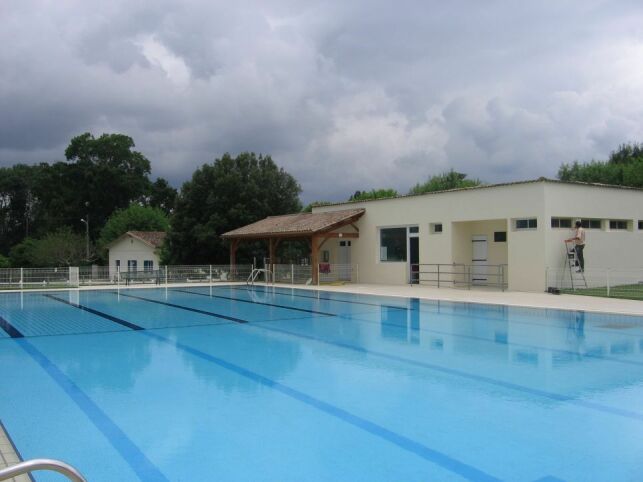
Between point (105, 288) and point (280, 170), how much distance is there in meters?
17.2

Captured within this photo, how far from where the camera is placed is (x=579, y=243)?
19828mm

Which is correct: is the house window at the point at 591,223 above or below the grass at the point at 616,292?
above

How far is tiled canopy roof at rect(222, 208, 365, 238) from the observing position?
25962 mm

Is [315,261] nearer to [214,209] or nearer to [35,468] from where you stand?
[214,209]

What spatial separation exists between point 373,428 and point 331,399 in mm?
1165

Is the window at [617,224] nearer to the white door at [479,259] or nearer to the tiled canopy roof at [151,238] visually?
the white door at [479,259]

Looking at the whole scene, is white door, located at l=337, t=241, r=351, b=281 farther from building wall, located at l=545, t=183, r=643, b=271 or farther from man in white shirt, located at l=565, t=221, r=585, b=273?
man in white shirt, located at l=565, t=221, r=585, b=273

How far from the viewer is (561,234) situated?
66.5ft

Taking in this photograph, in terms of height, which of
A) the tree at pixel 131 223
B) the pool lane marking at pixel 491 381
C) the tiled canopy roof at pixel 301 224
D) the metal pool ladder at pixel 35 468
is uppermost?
the tree at pixel 131 223

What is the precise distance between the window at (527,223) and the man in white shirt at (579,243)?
4.00 ft

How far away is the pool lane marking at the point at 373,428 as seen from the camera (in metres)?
4.50

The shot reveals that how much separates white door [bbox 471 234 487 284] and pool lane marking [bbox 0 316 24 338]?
56.1 ft

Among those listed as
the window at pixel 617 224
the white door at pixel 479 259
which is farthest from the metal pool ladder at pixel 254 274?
the window at pixel 617 224

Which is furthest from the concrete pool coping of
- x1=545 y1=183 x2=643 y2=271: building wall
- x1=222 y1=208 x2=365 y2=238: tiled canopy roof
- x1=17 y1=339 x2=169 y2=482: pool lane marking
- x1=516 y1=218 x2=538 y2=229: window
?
x1=17 y1=339 x2=169 y2=482: pool lane marking
